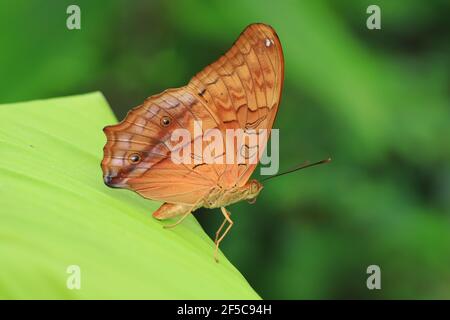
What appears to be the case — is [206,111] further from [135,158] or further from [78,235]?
[78,235]

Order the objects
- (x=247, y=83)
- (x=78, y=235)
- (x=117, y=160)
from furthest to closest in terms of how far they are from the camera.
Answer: (x=247, y=83) → (x=117, y=160) → (x=78, y=235)

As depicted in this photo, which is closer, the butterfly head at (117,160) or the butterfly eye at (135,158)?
the butterfly head at (117,160)

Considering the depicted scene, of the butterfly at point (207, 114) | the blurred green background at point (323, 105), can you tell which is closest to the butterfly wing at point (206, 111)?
the butterfly at point (207, 114)

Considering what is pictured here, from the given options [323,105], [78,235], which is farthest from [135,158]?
[323,105]

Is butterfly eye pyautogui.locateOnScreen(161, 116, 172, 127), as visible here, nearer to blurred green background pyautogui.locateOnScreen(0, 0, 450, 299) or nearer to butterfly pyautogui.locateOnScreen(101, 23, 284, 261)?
butterfly pyautogui.locateOnScreen(101, 23, 284, 261)

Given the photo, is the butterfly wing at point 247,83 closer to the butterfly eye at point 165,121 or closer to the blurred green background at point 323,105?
the butterfly eye at point 165,121

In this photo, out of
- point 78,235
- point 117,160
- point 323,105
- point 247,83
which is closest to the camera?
point 78,235
